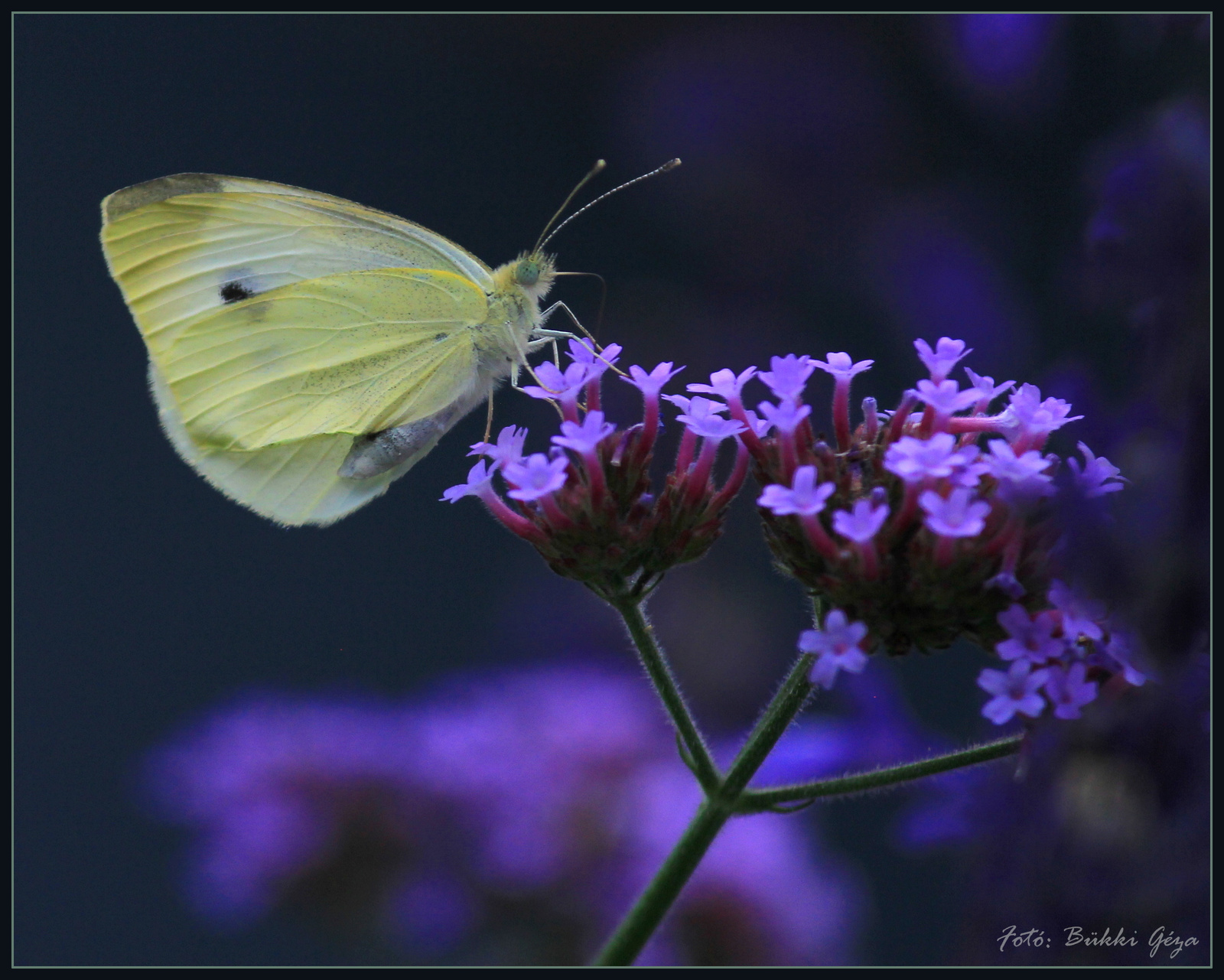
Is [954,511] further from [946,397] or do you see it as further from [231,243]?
[231,243]

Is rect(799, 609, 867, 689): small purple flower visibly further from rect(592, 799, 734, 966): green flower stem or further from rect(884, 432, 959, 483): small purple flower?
rect(592, 799, 734, 966): green flower stem

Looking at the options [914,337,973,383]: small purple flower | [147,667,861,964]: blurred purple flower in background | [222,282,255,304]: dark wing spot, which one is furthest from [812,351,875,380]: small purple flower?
[222,282,255,304]: dark wing spot

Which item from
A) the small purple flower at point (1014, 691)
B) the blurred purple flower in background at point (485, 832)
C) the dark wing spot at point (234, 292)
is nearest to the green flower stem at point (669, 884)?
the small purple flower at point (1014, 691)

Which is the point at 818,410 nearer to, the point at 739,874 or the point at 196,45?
the point at 739,874

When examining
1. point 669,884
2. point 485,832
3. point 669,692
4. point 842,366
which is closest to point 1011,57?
point 842,366

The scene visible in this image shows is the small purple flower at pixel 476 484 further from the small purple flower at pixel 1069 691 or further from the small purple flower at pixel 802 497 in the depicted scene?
the small purple flower at pixel 1069 691

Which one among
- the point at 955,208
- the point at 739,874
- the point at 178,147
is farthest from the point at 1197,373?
the point at 178,147
